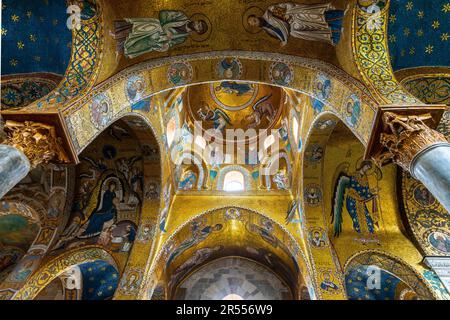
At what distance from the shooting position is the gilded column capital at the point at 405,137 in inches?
181

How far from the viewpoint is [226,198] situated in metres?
12.1

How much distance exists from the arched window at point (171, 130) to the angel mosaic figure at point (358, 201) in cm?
580

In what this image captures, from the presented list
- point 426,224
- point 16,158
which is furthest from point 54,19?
point 426,224

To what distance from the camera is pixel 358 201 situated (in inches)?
397

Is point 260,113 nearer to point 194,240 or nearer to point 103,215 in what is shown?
point 194,240

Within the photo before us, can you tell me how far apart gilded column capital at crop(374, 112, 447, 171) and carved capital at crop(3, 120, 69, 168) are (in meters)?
5.30

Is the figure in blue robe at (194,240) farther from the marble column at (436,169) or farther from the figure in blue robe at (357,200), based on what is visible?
the marble column at (436,169)

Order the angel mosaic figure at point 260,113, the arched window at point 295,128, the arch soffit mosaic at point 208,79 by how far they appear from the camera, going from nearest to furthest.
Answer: the arch soffit mosaic at point 208,79, the arched window at point 295,128, the angel mosaic figure at point 260,113

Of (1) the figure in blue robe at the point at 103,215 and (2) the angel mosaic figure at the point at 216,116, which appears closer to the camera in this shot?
(1) the figure in blue robe at the point at 103,215

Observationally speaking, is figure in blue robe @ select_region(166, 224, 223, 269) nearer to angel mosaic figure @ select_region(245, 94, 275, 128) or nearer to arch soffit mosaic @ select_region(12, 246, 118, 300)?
arch soffit mosaic @ select_region(12, 246, 118, 300)

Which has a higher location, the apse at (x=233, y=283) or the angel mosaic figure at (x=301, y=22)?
the angel mosaic figure at (x=301, y=22)

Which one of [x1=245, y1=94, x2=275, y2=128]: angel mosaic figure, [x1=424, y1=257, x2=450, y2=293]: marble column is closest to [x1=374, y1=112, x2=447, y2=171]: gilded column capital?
[x1=424, y1=257, x2=450, y2=293]: marble column

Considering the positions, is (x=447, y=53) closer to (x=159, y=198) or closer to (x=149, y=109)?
(x=149, y=109)

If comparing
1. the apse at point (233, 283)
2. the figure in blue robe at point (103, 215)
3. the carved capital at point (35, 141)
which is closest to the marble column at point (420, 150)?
the carved capital at point (35, 141)
